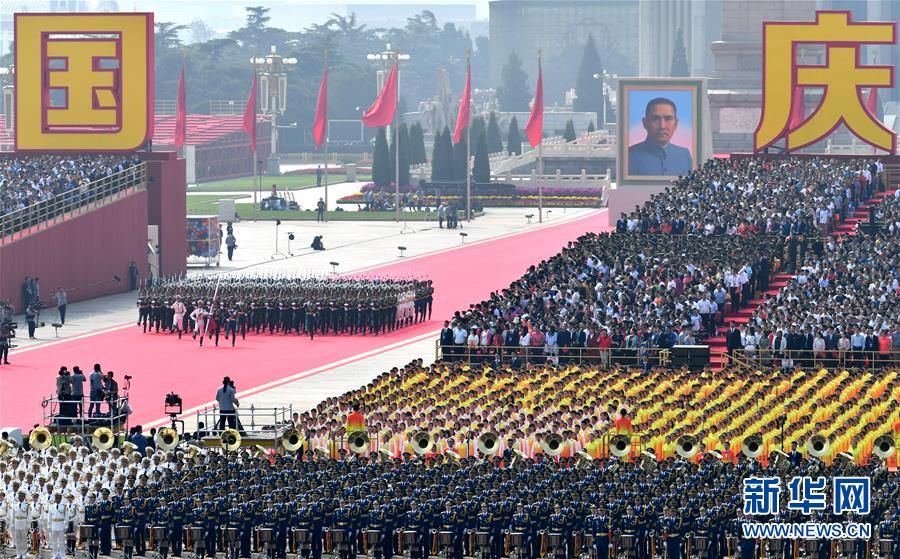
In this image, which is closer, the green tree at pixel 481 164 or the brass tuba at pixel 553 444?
the brass tuba at pixel 553 444

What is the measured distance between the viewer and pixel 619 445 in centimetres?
4072

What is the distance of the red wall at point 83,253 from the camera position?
68.2m

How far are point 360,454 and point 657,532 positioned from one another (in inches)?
320

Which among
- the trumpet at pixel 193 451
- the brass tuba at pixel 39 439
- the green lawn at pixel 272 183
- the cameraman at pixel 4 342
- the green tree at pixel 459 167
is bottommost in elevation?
the trumpet at pixel 193 451

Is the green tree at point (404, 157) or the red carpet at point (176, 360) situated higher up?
the green tree at point (404, 157)

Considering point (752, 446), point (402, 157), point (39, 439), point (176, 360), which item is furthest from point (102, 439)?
point (402, 157)

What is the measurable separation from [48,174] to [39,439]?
35.0 metres

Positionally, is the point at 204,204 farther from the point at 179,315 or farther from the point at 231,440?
the point at 231,440

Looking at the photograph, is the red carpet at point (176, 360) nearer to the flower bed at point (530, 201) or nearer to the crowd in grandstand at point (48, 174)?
the crowd in grandstand at point (48, 174)

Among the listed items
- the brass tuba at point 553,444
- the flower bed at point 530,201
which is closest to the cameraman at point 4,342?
the brass tuba at point 553,444

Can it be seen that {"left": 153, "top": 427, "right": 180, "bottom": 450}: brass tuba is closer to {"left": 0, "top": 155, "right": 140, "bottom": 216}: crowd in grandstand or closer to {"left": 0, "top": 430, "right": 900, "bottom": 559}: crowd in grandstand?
{"left": 0, "top": 430, "right": 900, "bottom": 559}: crowd in grandstand

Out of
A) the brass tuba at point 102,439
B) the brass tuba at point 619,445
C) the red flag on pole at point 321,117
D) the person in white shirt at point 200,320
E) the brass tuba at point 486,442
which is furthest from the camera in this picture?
the red flag on pole at point 321,117

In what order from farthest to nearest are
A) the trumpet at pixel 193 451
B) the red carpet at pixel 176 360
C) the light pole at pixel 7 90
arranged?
the light pole at pixel 7 90 < the red carpet at pixel 176 360 < the trumpet at pixel 193 451

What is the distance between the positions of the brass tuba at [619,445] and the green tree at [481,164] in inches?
2975
